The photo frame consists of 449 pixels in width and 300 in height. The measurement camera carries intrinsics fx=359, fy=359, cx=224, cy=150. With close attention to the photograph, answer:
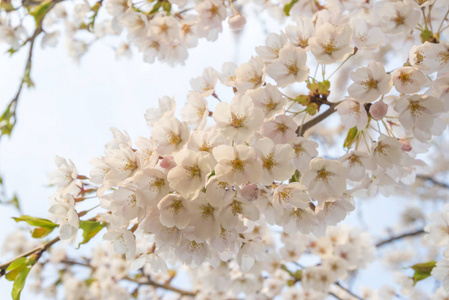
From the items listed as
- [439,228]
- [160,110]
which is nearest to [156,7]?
[160,110]

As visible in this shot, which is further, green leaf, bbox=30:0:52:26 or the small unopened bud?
green leaf, bbox=30:0:52:26

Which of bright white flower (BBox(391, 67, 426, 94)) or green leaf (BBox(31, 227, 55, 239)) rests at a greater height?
bright white flower (BBox(391, 67, 426, 94))

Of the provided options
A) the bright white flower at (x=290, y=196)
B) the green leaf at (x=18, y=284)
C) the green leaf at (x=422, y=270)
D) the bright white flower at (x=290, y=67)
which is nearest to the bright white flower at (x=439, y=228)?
the green leaf at (x=422, y=270)

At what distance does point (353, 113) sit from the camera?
3.76 feet

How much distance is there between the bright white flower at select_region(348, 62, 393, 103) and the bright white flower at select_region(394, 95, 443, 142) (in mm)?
66

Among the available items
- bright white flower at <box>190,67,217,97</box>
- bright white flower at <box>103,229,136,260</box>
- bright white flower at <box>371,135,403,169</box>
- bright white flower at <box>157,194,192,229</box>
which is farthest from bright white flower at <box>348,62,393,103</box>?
bright white flower at <box>103,229,136,260</box>

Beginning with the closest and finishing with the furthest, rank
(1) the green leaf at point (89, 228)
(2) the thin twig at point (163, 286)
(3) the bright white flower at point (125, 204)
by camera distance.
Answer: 1. (3) the bright white flower at point (125, 204)
2. (1) the green leaf at point (89, 228)
3. (2) the thin twig at point (163, 286)

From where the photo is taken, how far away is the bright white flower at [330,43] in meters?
1.16

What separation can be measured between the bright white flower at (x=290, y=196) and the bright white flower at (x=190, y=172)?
0.23m

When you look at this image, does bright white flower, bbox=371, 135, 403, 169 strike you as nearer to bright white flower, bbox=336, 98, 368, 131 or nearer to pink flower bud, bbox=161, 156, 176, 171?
bright white flower, bbox=336, 98, 368, 131

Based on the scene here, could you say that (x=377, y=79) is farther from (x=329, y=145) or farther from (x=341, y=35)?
(x=329, y=145)

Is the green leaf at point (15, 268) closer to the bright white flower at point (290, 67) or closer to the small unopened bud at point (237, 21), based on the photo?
the bright white flower at point (290, 67)

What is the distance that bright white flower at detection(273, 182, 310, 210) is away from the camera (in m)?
1.05

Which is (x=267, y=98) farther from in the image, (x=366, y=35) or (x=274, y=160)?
(x=366, y=35)
